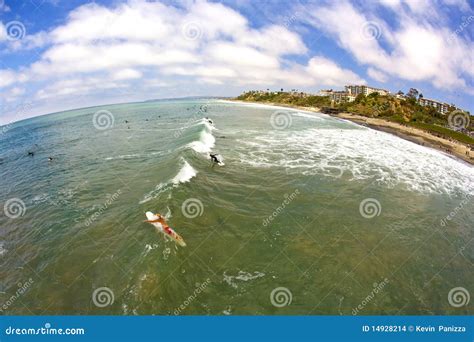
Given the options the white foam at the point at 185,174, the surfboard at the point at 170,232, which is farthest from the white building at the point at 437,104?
the surfboard at the point at 170,232

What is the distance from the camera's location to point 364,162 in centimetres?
3441

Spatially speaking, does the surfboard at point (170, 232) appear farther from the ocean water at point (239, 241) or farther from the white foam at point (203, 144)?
the white foam at point (203, 144)

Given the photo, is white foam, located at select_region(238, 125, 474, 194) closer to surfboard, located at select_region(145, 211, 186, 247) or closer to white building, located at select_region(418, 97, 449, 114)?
surfboard, located at select_region(145, 211, 186, 247)

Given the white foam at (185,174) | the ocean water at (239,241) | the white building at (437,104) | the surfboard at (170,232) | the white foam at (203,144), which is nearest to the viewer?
the ocean water at (239,241)

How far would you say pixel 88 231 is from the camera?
1820 centimetres

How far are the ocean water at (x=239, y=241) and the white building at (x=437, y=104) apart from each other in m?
176

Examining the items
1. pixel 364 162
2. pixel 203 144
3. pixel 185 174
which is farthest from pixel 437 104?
pixel 185 174

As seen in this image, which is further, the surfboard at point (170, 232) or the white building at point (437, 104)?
the white building at point (437, 104)

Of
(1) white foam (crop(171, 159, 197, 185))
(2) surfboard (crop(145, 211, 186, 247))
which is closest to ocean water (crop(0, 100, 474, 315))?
(1) white foam (crop(171, 159, 197, 185))

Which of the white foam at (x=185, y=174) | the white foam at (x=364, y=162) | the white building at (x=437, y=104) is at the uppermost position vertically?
the white building at (x=437, y=104)

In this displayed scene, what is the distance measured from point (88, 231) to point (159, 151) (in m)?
20.4

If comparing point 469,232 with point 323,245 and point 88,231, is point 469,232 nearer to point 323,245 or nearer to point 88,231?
point 323,245

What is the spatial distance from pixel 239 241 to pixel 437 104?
21742cm

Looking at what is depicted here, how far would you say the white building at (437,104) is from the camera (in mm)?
171600
